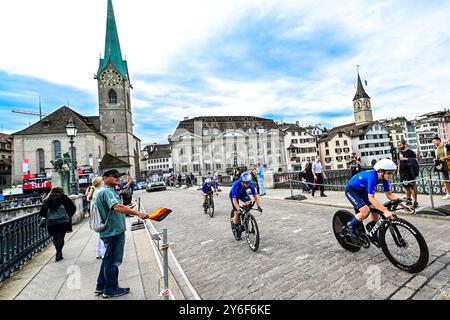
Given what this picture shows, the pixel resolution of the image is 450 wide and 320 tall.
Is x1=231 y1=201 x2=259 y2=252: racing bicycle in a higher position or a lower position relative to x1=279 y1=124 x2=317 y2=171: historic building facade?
lower

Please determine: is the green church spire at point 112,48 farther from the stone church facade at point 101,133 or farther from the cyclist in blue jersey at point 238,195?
the cyclist in blue jersey at point 238,195

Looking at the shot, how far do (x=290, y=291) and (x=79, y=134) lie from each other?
57.7 metres

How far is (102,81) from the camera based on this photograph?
189 feet

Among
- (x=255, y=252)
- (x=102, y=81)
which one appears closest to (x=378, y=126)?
(x=102, y=81)

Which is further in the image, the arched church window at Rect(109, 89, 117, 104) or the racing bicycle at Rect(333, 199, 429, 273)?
the arched church window at Rect(109, 89, 117, 104)

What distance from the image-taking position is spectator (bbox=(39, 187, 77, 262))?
5535 mm

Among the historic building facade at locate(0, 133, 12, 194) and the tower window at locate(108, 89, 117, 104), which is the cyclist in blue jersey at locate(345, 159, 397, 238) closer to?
the tower window at locate(108, 89, 117, 104)

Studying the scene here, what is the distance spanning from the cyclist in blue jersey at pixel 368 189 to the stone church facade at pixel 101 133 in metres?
49.8

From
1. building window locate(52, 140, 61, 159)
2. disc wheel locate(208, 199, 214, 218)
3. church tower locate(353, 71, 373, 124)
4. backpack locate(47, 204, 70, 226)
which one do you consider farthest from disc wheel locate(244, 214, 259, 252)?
church tower locate(353, 71, 373, 124)

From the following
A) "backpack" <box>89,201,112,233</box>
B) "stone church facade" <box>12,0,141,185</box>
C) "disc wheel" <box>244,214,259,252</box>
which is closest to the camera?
"backpack" <box>89,201,112,233</box>

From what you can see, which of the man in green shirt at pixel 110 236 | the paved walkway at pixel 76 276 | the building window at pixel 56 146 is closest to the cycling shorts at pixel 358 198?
the paved walkway at pixel 76 276

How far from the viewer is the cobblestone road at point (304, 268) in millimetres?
3172

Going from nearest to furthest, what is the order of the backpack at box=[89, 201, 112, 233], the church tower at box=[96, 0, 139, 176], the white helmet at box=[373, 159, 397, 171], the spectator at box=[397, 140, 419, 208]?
the backpack at box=[89, 201, 112, 233]
the white helmet at box=[373, 159, 397, 171]
the spectator at box=[397, 140, 419, 208]
the church tower at box=[96, 0, 139, 176]
